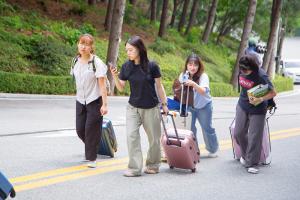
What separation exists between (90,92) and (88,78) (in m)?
0.18

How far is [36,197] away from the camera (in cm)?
670

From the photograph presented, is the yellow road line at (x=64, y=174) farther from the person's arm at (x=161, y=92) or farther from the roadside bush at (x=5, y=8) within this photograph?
the roadside bush at (x=5, y=8)

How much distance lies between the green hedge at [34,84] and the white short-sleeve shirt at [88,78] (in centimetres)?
1137

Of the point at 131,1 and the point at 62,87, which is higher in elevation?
the point at 131,1

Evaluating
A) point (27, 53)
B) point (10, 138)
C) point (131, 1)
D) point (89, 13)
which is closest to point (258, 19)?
point (131, 1)

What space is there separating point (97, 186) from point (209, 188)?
1.33 meters

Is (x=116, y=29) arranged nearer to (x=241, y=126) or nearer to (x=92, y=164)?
(x=241, y=126)

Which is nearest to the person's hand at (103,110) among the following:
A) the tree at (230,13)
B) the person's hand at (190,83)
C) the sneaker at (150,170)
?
the sneaker at (150,170)

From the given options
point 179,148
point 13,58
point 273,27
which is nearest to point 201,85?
point 179,148

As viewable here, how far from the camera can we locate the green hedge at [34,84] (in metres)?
19.4

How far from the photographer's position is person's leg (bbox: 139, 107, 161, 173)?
26.2 ft

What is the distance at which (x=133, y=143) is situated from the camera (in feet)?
26.2

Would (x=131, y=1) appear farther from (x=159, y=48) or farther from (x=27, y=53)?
(x=27, y=53)

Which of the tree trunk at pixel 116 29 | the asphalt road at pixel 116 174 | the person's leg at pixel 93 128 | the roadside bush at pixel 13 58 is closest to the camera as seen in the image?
the asphalt road at pixel 116 174
